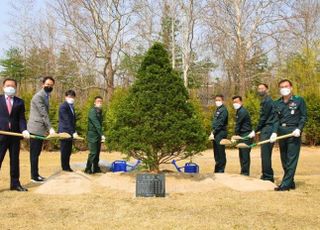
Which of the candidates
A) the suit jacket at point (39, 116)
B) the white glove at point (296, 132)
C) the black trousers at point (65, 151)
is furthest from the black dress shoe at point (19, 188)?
the white glove at point (296, 132)

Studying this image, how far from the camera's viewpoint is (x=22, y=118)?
8.30 m

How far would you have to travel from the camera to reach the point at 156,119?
8109 millimetres

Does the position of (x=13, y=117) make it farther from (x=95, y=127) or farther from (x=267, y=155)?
(x=267, y=155)

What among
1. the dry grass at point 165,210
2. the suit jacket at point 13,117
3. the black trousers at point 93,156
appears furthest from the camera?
the black trousers at point 93,156

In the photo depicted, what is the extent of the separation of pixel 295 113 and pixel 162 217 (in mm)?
3510

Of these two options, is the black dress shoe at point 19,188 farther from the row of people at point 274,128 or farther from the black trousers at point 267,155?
the black trousers at point 267,155

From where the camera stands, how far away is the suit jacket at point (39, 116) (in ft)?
29.1

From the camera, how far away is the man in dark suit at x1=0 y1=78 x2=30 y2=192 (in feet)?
26.4

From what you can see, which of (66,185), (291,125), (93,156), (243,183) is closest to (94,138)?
(93,156)

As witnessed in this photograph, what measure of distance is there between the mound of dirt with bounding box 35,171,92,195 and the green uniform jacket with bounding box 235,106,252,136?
11.0 feet

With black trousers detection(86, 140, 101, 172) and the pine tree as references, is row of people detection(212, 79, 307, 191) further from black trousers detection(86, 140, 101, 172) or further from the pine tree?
black trousers detection(86, 140, 101, 172)

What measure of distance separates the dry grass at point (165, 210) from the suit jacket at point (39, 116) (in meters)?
1.15

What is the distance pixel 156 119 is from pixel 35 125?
95.6 inches

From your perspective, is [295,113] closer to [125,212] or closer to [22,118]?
Answer: [125,212]
